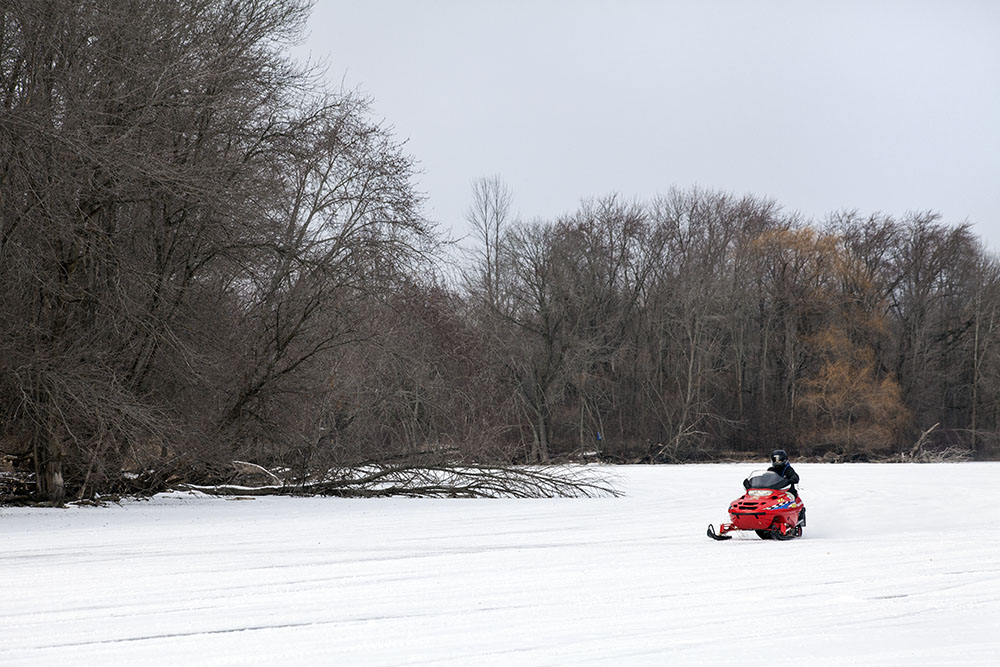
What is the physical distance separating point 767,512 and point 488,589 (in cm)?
638

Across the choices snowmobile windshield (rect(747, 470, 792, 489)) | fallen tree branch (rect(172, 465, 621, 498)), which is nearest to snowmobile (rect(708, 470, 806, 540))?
snowmobile windshield (rect(747, 470, 792, 489))

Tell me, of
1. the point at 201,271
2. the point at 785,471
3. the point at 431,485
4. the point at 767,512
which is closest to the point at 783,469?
the point at 785,471

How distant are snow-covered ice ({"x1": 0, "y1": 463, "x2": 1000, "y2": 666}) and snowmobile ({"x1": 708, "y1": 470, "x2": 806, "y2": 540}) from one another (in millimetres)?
274

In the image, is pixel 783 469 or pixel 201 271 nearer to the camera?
pixel 783 469

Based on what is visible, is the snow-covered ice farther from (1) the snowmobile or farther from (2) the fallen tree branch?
(2) the fallen tree branch

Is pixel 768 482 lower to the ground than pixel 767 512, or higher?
higher

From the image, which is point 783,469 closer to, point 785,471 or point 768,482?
point 785,471

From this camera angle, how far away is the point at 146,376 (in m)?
19.9

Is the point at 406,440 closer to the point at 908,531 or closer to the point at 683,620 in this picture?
the point at 908,531

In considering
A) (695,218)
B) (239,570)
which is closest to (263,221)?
(239,570)

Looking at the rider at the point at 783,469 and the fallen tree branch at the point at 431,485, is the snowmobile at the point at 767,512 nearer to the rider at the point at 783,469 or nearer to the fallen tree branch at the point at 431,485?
the rider at the point at 783,469

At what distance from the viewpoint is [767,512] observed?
1475 cm

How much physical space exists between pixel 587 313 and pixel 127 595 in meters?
49.8

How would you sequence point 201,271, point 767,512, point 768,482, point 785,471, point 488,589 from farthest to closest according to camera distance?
point 201,271 → point 785,471 → point 768,482 → point 767,512 → point 488,589
